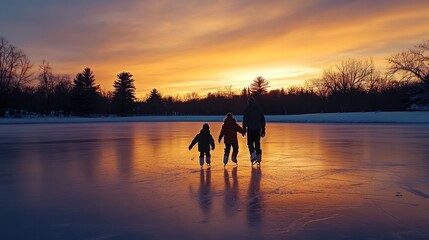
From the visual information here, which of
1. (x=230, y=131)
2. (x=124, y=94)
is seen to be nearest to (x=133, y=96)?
(x=124, y=94)

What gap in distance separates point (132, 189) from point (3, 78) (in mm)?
61863

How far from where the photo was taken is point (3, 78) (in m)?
59.2

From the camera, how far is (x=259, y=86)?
81.9 metres

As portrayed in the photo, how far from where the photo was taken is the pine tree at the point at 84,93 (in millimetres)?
64750

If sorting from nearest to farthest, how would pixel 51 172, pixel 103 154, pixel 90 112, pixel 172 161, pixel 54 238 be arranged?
1. pixel 54 238
2. pixel 51 172
3. pixel 172 161
4. pixel 103 154
5. pixel 90 112

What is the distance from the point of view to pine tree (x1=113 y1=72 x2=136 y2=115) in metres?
70.1

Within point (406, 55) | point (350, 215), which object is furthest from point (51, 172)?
point (406, 55)

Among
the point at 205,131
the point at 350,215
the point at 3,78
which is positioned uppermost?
the point at 3,78

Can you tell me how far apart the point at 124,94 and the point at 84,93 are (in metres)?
7.61

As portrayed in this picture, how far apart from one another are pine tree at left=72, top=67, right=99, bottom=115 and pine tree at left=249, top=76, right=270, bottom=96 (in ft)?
105

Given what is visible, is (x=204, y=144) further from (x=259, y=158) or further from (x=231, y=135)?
(x=259, y=158)

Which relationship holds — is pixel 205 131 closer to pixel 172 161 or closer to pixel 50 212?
pixel 172 161

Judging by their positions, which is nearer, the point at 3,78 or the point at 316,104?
the point at 3,78

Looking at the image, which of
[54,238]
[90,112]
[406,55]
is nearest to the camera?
[54,238]
